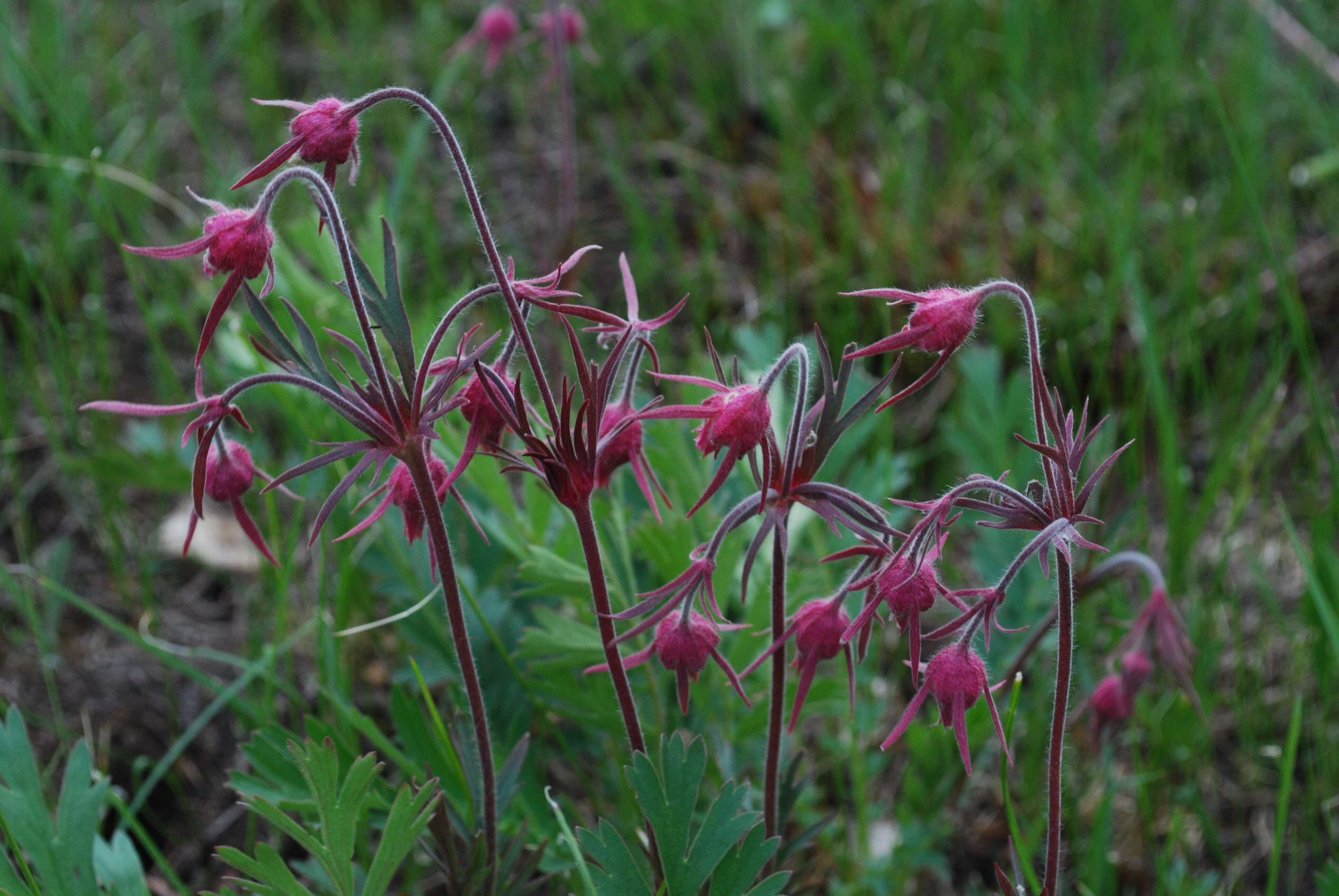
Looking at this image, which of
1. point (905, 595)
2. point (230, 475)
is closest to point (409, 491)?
point (230, 475)

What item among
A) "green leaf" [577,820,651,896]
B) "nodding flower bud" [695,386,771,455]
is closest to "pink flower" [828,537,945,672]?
"nodding flower bud" [695,386,771,455]

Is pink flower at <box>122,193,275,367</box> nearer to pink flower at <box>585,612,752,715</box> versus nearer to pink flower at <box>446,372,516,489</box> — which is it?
pink flower at <box>446,372,516,489</box>

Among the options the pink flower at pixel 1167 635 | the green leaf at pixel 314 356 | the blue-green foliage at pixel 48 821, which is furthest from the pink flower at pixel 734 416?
the blue-green foliage at pixel 48 821

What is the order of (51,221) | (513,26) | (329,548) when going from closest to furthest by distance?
(329,548)
(51,221)
(513,26)

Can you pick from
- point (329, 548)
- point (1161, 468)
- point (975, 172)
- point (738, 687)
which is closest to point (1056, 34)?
point (975, 172)

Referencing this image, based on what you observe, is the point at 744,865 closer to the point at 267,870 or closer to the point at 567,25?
the point at 267,870

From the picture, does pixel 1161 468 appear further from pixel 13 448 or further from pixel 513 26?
pixel 13 448
